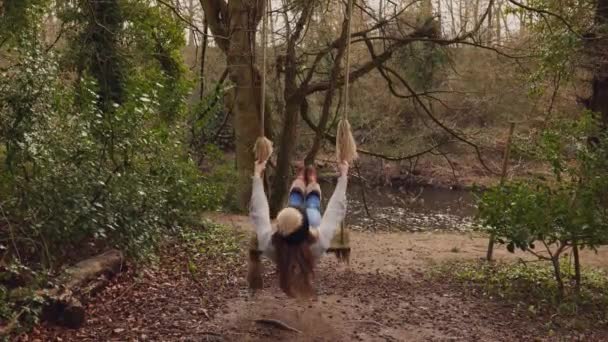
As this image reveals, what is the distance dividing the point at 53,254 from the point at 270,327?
64.4 inches

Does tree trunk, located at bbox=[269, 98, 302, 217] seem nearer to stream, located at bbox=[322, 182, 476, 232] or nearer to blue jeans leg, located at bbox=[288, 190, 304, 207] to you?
stream, located at bbox=[322, 182, 476, 232]

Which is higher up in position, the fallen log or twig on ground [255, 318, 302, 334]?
the fallen log

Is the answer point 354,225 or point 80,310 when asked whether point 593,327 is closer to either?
point 80,310

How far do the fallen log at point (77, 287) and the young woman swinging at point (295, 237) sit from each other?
129cm

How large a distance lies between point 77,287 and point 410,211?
10.8m

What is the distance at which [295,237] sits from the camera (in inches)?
134

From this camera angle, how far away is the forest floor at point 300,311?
3.76 meters

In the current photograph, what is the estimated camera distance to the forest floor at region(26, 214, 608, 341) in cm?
376

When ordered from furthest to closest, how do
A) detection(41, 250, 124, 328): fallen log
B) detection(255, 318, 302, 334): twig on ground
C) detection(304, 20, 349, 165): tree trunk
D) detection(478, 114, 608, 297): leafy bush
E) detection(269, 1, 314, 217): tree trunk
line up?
detection(269, 1, 314, 217): tree trunk, detection(304, 20, 349, 165): tree trunk, detection(478, 114, 608, 297): leafy bush, detection(255, 318, 302, 334): twig on ground, detection(41, 250, 124, 328): fallen log

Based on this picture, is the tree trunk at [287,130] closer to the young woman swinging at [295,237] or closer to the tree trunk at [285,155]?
the tree trunk at [285,155]

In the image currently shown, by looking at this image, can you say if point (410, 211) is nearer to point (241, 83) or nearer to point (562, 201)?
point (241, 83)

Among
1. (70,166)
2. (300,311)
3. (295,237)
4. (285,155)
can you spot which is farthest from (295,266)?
(285,155)

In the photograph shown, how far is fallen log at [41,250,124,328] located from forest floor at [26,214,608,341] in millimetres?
77

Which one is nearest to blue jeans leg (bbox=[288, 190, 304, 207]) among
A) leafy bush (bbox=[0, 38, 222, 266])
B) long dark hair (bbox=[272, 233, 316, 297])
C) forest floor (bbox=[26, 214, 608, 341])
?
long dark hair (bbox=[272, 233, 316, 297])
